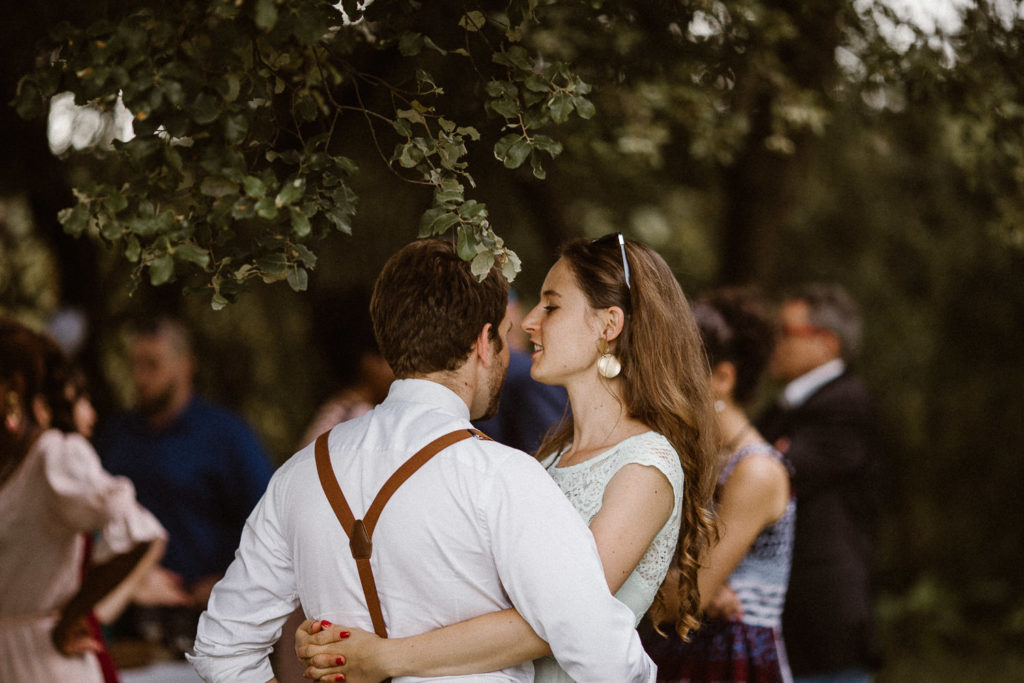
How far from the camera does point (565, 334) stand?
2.32m

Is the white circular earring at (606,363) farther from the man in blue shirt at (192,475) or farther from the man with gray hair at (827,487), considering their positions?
the man in blue shirt at (192,475)

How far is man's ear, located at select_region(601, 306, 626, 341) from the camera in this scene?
231cm

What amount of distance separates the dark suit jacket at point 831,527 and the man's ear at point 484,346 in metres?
2.30

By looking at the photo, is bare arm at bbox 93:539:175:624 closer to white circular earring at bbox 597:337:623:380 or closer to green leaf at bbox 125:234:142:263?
green leaf at bbox 125:234:142:263

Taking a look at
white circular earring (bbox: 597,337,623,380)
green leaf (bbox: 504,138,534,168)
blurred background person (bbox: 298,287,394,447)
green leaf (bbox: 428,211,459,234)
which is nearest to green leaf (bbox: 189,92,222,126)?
green leaf (bbox: 428,211,459,234)

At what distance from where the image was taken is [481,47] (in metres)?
2.21

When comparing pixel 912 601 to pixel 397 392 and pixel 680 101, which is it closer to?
pixel 680 101

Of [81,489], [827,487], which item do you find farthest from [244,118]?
[827,487]

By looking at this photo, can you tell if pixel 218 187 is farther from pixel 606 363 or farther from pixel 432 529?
pixel 606 363

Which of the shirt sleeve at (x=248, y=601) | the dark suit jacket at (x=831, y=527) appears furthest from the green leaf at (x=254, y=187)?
the dark suit jacket at (x=831, y=527)

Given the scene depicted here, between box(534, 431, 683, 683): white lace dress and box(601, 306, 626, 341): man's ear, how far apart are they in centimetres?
25

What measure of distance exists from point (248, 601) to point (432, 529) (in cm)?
48

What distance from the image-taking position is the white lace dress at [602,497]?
7.04 feet

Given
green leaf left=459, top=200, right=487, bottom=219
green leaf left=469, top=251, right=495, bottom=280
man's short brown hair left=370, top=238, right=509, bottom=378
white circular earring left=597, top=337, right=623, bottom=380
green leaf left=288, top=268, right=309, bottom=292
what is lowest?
white circular earring left=597, top=337, right=623, bottom=380
